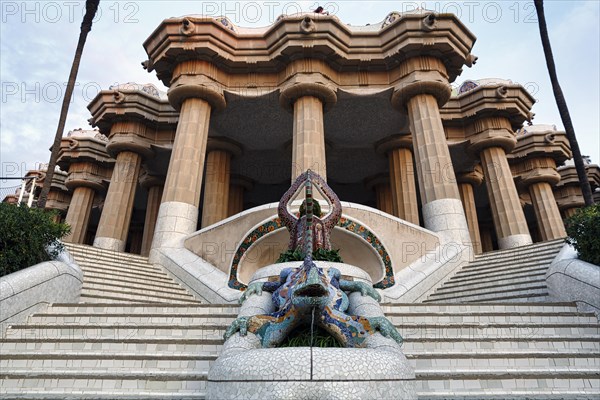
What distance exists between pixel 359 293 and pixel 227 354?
2.24 metres

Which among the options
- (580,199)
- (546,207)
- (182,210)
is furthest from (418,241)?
(580,199)

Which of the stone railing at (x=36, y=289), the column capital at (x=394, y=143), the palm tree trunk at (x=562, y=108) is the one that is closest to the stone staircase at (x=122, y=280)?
the stone railing at (x=36, y=289)

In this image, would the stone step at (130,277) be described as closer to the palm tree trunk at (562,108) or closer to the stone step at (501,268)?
the stone step at (501,268)

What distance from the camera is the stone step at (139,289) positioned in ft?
28.2

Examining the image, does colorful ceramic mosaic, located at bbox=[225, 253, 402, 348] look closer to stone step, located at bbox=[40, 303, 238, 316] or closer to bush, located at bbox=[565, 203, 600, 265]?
stone step, located at bbox=[40, 303, 238, 316]

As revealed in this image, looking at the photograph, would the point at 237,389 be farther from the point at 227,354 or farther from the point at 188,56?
the point at 188,56

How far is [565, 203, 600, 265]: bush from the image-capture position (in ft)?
21.5

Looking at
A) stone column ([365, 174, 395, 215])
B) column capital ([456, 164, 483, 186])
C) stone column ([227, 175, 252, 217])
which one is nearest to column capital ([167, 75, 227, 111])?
stone column ([227, 175, 252, 217])

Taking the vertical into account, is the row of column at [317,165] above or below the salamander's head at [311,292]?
above

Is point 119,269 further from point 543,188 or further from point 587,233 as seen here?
point 543,188

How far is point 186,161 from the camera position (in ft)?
50.0

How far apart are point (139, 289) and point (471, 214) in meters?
18.9

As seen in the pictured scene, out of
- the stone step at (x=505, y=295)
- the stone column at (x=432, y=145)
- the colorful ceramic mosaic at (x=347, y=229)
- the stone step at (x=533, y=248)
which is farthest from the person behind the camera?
the stone column at (x=432, y=145)

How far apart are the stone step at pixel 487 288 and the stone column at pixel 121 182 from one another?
51.2 ft
